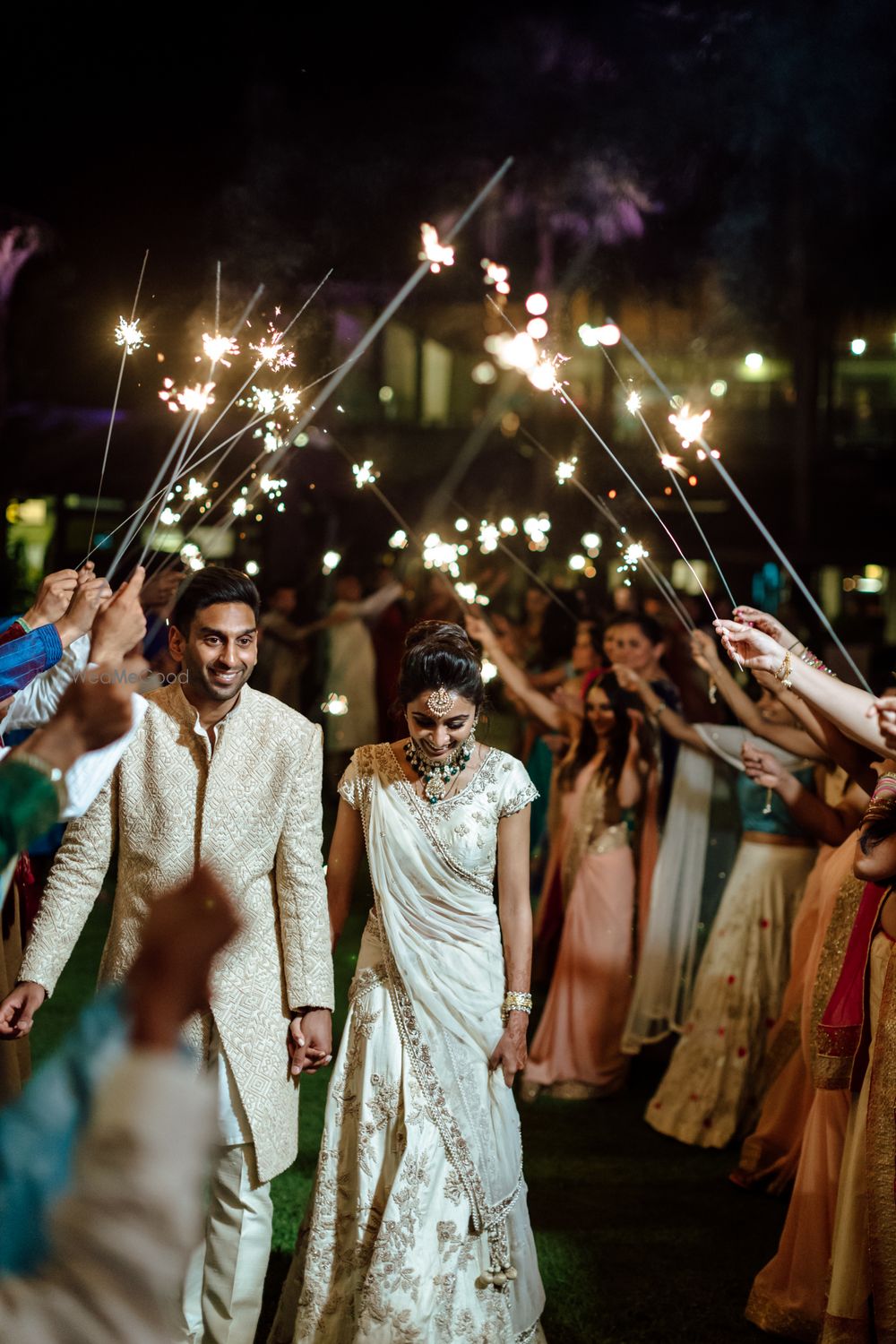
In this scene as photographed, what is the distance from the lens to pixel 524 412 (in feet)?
66.0

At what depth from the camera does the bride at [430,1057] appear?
296 cm

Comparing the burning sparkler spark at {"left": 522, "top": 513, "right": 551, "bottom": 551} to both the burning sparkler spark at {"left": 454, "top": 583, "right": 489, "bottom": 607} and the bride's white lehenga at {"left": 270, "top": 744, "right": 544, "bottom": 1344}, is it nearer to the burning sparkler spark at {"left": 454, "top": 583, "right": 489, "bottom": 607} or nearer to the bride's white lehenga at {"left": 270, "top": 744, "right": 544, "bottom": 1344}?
the burning sparkler spark at {"left": 454, "top": 583, "right": 489, "bottom": 607}

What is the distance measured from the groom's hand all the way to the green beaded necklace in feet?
2.08

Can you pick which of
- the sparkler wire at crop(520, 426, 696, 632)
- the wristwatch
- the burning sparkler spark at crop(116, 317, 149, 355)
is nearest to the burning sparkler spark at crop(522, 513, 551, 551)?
the sparkler wire at crop(520, 426, 696, 632)

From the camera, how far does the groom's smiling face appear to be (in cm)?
303

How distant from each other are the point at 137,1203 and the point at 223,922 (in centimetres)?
26

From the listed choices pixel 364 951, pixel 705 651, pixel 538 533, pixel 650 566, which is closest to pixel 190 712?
pixel 364 951

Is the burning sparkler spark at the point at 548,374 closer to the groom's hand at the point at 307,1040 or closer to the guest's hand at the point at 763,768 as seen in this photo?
the guest's hand at the point at 763,768

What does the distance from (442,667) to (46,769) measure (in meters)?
1.85

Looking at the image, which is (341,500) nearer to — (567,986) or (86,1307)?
(567,986)

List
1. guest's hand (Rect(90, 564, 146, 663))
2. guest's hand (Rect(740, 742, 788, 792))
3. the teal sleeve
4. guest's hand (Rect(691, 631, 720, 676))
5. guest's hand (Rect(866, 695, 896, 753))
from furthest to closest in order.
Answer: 1. guest's hand (Rect(740, 742, 788, 792))
2. guest's hand (Rect(691, 631, 720, 676))
3. guest's hand (Rect(866, 695, 896, 753))
4. guest's hand (Rect(90, 564, 146, 663))
5. the teal sleeve

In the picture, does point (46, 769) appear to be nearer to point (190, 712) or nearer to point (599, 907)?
point (190, 712)

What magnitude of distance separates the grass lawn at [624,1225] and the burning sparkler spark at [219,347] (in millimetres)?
2842

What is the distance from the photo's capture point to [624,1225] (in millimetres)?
4074
